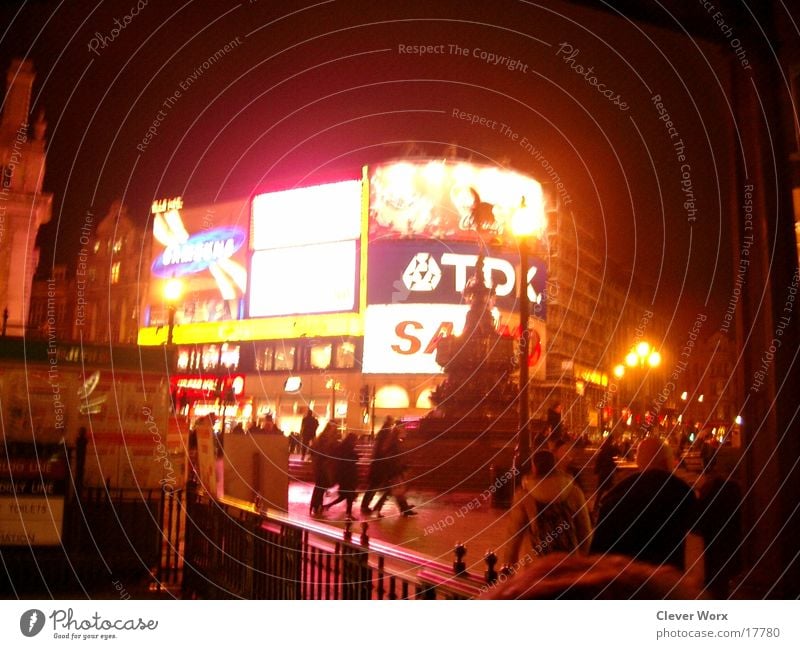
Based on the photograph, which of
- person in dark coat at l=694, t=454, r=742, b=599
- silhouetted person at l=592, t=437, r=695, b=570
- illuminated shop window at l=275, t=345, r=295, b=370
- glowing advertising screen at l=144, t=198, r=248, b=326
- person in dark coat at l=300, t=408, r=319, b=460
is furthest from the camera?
illuminated shop window at l=275, t=345, r=295, b=370

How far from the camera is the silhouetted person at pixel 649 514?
299cm

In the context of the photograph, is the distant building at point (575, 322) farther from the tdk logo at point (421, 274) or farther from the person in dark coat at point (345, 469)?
the person in dark coat at point (345, 469)

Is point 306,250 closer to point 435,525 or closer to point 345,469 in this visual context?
point 345,469

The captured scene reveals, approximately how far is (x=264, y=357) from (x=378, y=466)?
61.9ft

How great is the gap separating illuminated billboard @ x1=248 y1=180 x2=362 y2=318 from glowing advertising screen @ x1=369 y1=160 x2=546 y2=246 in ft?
7.04

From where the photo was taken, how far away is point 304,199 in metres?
21.6

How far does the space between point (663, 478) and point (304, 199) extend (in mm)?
19429

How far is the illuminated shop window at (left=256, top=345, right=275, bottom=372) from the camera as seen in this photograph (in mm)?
25594

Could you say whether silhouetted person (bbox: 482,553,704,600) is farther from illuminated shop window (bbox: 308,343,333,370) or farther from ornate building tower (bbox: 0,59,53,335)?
illuminated shop window (bbox: 308,343,333,370)

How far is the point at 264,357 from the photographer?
26547 mm
